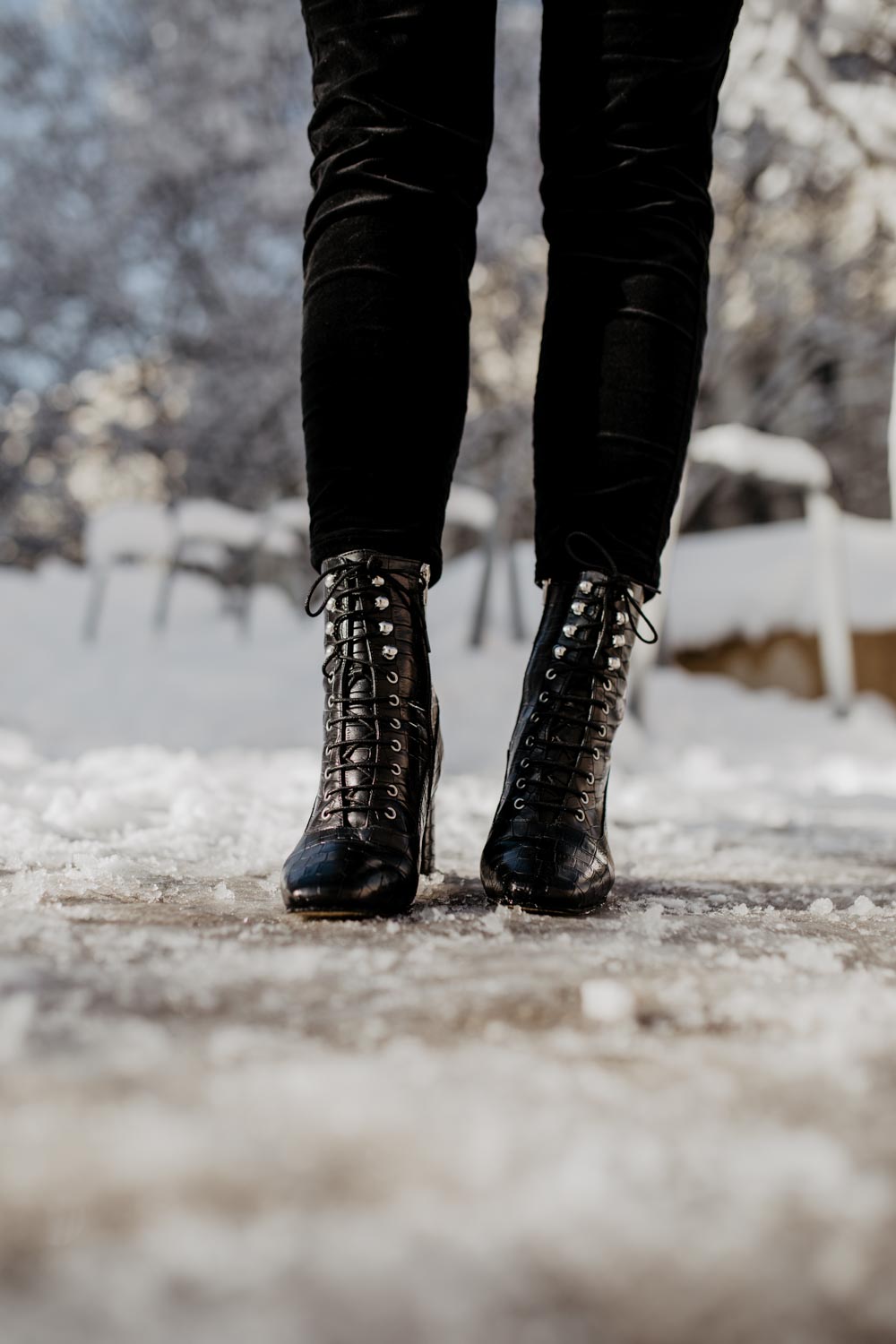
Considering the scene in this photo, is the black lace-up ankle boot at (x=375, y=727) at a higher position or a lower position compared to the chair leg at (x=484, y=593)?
lower

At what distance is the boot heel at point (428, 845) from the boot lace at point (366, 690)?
0.08 metres

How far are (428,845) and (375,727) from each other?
0.48ft

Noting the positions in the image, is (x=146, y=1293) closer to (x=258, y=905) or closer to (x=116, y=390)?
(x=258, y=905)

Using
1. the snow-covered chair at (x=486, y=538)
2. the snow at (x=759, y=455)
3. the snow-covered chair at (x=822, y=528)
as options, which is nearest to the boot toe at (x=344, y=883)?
the snow at (x=759, y=455)

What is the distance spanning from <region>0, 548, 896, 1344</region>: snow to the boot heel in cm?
3

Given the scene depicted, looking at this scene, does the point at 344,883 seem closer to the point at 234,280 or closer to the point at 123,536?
the point at 123,536

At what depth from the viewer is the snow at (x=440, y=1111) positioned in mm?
255

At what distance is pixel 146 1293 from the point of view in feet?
0.82

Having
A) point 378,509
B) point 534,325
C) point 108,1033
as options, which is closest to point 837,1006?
point 108,1033

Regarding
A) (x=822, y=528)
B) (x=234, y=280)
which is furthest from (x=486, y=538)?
(x=234, y=280)

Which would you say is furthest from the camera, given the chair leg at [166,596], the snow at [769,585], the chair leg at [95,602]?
the chair leg at [166,596]

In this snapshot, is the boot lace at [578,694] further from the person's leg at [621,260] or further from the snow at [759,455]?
the snow at [759,455]

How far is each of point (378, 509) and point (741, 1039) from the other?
464 mm

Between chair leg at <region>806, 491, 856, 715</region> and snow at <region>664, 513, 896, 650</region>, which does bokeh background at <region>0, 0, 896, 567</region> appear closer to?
snow at <region>664, 513, 896, 650</region>
